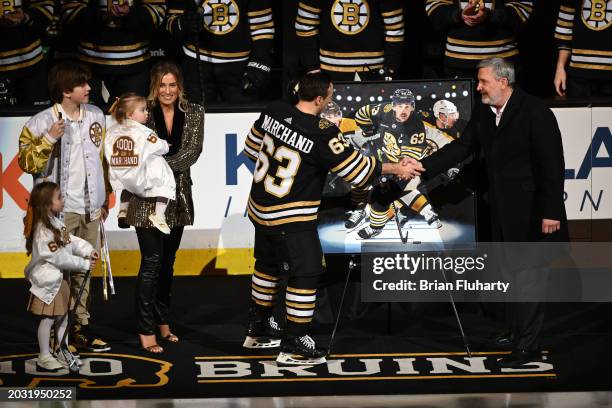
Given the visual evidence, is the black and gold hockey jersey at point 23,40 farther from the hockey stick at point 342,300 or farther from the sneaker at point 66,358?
the hockey stick at point 342,300

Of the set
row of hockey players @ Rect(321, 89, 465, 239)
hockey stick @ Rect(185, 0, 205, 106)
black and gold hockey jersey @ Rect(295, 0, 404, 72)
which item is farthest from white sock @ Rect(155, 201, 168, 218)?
black and gold hockey jersey @ Rect(295, 0, 404, 72)

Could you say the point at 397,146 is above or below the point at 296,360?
above

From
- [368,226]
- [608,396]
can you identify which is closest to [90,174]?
[368,226]

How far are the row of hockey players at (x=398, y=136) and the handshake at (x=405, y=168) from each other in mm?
325

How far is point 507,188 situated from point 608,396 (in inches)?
53.8

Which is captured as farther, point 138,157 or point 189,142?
point 189,142

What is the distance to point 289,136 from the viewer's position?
666 cm

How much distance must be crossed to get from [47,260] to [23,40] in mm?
3260

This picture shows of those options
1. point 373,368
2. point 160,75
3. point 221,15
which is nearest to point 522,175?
point 373,368

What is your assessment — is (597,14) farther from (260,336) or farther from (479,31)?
(260,336)

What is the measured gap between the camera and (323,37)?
9.29 meters

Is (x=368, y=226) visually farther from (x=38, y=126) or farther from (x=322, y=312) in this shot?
(x=38, y=126)

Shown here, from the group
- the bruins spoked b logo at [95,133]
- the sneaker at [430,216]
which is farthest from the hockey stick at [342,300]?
the bruins spoked b logo at [95,133]

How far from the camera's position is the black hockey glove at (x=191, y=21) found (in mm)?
8930
